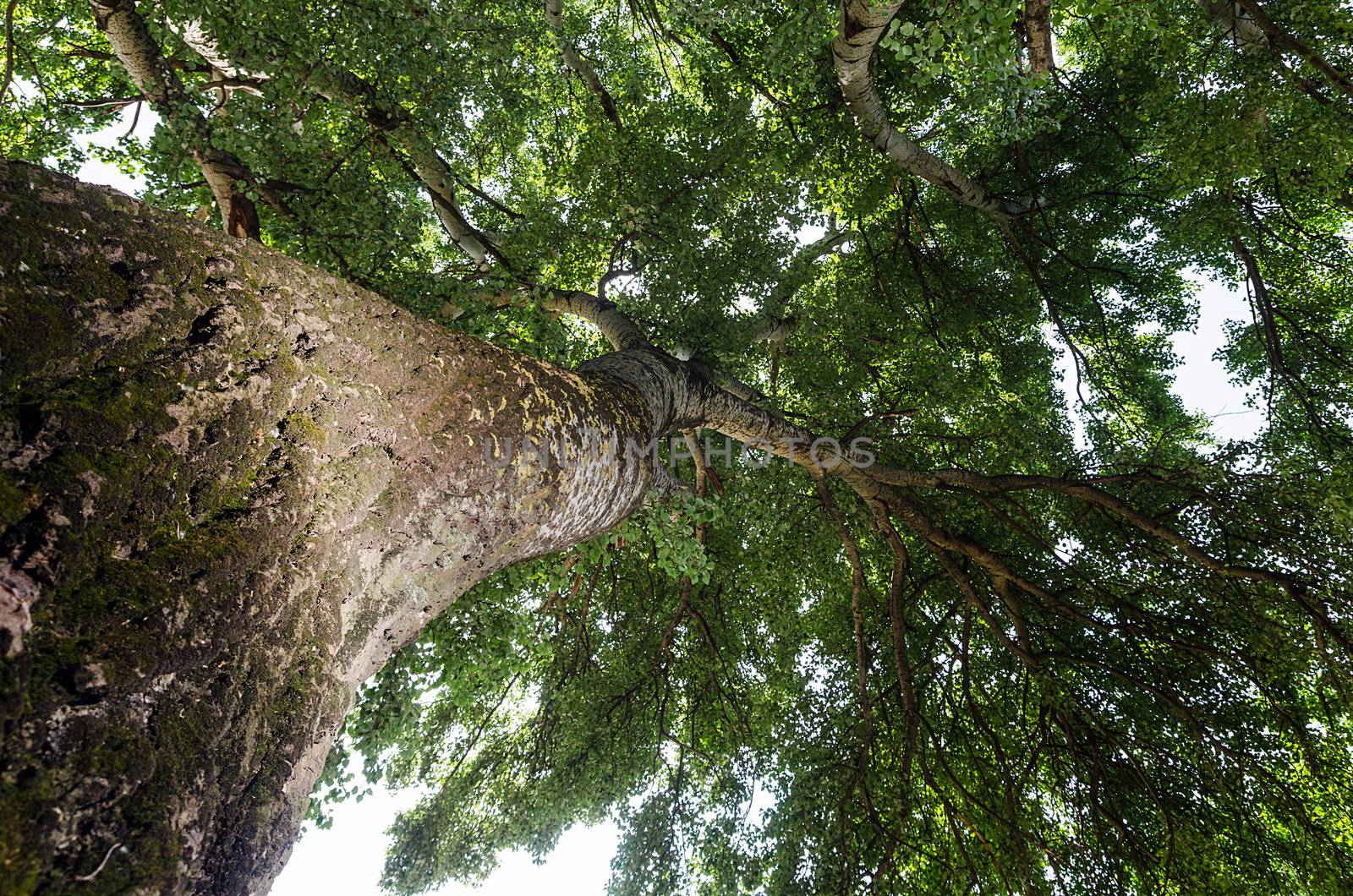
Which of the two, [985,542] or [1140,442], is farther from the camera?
[1140,442]

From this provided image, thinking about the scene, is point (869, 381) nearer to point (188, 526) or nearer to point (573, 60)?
point (573, 60)

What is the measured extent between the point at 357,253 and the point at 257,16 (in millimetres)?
1662

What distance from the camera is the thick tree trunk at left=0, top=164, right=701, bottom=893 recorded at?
1.03 m

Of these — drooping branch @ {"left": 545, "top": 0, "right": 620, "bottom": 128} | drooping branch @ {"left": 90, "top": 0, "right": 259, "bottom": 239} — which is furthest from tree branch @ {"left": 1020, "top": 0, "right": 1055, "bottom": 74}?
drooping branch @ {"left": 90, "top": 0, "right": 259, "bottom": 239}

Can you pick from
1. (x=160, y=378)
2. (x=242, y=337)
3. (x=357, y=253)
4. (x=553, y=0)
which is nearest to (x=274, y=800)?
(x=160, y=378)

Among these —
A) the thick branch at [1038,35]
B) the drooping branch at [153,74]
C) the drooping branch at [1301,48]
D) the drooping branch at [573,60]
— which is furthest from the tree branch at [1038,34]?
the drooping branch at [153,74]

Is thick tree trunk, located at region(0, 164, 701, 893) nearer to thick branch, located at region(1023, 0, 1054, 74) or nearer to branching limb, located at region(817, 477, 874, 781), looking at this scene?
branching limb, located at region(817, 477, 874, 781)

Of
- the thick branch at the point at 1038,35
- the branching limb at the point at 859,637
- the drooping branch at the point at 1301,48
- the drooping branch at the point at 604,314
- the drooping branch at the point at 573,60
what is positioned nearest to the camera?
the drooping branch at the point at 1301,48

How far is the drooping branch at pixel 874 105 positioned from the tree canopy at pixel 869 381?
0.14 ft

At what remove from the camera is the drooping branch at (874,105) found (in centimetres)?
372

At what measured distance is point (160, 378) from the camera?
4.54ft

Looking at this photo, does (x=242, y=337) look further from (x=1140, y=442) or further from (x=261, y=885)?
(x=1140, y=442)

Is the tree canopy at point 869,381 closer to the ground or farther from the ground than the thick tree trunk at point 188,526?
farther from the ground

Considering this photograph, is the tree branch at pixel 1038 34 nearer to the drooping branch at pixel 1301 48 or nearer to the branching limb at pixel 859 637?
the drooping branch at pixel 1301 48
